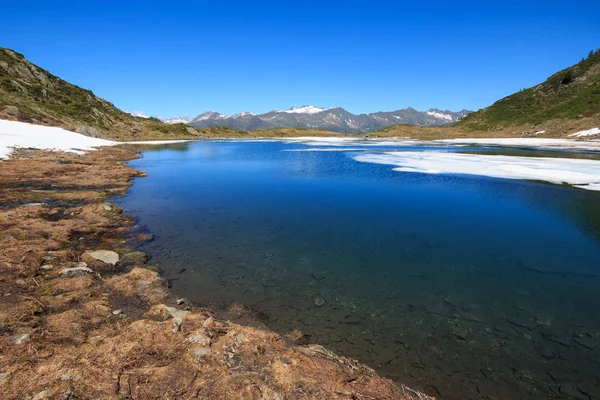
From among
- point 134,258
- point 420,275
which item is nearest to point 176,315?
point 134,258

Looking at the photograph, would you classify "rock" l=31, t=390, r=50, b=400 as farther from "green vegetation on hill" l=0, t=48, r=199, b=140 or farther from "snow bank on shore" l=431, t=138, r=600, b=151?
"green vegetation on hill" l=0, t=48, r=199, b=140

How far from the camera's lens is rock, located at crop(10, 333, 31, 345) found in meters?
6.31

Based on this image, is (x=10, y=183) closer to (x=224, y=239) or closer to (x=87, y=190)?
(x=87, y=190)

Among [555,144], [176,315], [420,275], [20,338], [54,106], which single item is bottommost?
[420,275]

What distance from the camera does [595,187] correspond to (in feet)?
81.6

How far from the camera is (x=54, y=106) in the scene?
96.9 meters

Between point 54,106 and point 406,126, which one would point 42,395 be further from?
point 406,126

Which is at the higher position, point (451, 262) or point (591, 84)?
point (591, 84)

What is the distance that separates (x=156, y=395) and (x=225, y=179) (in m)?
29.2

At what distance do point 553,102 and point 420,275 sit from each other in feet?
464

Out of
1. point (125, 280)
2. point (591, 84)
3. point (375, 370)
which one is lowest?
point (375, 370)

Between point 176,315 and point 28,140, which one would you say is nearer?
point 176,315

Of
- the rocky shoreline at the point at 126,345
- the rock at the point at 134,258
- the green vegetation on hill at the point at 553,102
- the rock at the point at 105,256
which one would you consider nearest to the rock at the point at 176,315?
the rocky shoreline at the point at 126,345

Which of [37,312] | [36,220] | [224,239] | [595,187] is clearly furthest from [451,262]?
[595,187]
